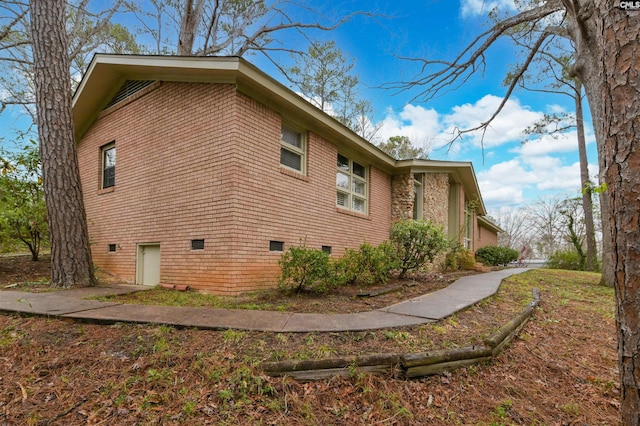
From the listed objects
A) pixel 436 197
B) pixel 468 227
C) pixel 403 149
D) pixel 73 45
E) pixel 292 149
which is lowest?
pixel 468 227

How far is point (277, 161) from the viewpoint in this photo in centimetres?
662

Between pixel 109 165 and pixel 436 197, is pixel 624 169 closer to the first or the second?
pixel 109 165

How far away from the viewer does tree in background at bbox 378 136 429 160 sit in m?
25.1

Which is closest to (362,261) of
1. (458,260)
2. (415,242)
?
(415,242)

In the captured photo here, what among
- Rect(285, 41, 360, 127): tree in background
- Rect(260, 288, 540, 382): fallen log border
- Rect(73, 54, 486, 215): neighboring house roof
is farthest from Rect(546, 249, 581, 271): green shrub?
Rect(260, 288, 540, 382): fallen log border

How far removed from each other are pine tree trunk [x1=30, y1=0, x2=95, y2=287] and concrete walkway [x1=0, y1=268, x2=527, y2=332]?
42.6 inches

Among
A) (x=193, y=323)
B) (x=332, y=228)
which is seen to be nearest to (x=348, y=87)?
(x=332, y=228)

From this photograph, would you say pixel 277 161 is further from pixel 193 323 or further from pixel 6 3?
pixel 6 3

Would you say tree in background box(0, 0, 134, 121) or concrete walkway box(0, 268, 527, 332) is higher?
tree in background box(0, 0, 134, 121)

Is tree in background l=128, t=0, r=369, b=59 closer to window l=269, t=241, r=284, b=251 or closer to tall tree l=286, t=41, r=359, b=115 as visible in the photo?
tall tree l=286, t=41, r=359, b=115

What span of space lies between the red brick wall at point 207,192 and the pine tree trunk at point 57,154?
136cm

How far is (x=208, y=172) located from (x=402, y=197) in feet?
23.7

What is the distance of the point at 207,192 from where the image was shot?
5.99m

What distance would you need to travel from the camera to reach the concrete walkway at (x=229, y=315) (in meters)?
3.44
